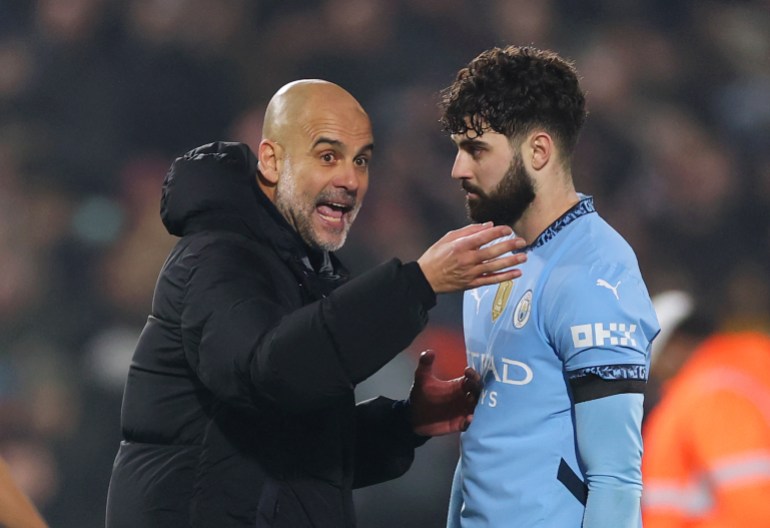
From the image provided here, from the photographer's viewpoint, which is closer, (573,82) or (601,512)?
(601,512)

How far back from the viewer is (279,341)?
5.39 ft

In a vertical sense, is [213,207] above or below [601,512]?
above

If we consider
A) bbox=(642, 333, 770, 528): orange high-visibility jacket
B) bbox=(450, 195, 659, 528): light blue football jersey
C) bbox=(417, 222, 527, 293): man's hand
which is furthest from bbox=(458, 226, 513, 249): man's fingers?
bbox=(642, 333, 770, 528): orange high-visibility jacket

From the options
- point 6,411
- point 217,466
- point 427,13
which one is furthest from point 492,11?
point 217,466

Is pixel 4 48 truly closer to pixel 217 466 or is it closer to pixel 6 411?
pixel 6 411

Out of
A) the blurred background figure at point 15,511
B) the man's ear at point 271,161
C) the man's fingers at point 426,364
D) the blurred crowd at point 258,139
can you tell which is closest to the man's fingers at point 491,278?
the man's fingers at point 426,364

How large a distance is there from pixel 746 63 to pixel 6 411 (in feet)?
11.9

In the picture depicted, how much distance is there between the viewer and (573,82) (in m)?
2.02

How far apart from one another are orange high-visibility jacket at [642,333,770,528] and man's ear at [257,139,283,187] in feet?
4.70

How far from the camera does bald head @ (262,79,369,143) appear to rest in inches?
82.1

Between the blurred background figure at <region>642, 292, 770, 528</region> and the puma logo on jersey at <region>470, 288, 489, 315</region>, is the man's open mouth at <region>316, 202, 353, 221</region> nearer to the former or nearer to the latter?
the puma logo on jersey at <region>470, 288, 489, 315</region>

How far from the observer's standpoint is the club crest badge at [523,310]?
186 centimetres

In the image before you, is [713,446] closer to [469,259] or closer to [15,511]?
[469,259]

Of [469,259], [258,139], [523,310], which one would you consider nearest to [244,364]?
[469,259]
